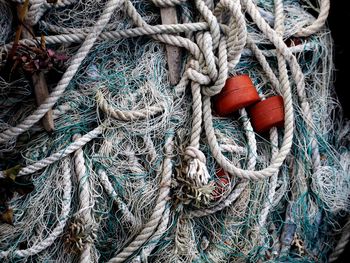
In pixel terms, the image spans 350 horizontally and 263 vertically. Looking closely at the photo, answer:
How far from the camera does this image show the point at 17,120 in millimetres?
2523

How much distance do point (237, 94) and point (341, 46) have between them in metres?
0.85

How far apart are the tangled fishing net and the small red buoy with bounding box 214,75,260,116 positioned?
0.24ft

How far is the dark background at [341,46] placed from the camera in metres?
2.98

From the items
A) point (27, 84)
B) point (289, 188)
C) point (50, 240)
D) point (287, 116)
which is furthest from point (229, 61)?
point (50, 240)

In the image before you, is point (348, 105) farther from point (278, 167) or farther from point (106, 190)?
point (106, 190)

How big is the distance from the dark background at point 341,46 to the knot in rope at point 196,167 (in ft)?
3.47

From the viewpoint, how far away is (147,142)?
255 centimetres

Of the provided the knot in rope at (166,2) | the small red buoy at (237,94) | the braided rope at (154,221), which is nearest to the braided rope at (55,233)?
the braided rope at (154,221)

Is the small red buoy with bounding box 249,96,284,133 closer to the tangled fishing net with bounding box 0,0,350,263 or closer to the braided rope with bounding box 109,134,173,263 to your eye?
the tangled fishing net with bounding box 0,0,350,263

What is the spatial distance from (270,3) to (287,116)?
0.65m

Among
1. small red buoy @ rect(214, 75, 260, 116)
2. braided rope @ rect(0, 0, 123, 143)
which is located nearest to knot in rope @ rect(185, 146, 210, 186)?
small red buoy @ rect(214, 75, 260, 116)

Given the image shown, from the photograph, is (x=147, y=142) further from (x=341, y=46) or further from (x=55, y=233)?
(x=341, y=46)

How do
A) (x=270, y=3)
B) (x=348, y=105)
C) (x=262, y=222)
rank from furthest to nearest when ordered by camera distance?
(x=348, y=105) → (x=270, y=3) → (x=262, y=222)

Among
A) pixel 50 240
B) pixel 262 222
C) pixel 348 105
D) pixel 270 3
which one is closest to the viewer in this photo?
pixel 50 240
